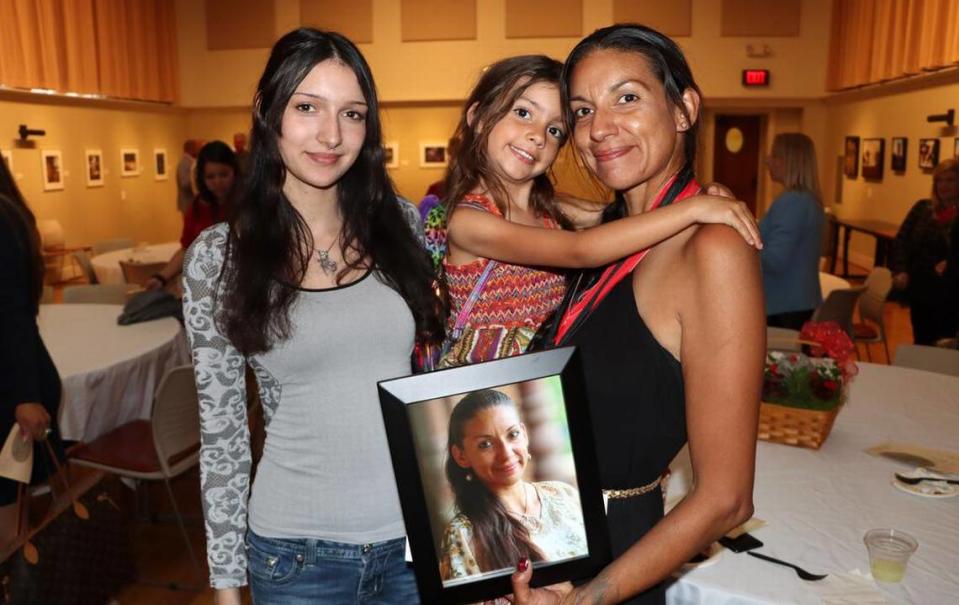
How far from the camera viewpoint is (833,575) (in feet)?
6.25

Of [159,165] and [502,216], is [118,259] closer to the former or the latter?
[502,216]

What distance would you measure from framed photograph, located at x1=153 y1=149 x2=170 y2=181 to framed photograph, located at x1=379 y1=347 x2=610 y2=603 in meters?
15.8

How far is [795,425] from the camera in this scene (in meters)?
2.71

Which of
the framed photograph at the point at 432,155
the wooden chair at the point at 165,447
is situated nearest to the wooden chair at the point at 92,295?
the wooden chair at the point at 165,447

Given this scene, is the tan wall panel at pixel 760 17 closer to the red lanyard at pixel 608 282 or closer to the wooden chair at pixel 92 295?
the wooden chair at pixel 92 295

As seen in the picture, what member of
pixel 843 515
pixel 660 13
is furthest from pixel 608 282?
pixel 660 13

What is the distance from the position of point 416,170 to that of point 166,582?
12.8m

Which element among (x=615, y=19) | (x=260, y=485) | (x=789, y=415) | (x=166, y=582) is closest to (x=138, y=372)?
(x=166, y=582)

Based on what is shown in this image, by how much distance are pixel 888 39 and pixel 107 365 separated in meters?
12.5

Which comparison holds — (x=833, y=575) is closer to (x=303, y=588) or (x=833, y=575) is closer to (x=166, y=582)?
(x=303, y=588)

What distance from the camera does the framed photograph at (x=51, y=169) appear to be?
12234 mm

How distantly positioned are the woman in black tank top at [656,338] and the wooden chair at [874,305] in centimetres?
531

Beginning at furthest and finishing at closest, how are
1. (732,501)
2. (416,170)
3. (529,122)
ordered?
(416,170) → (529,122) → (732,501)

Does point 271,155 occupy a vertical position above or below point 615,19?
below
